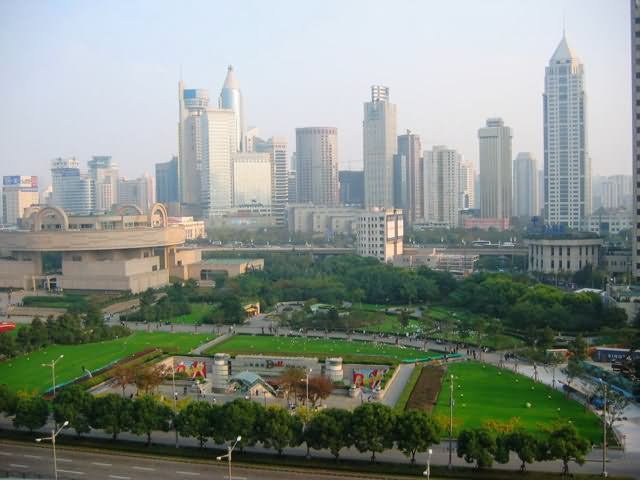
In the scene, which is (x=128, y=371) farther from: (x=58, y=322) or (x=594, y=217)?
(x=594, y=217)

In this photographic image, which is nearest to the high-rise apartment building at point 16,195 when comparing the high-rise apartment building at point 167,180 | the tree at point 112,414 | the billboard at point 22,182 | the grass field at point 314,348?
the billboard at point 22,182

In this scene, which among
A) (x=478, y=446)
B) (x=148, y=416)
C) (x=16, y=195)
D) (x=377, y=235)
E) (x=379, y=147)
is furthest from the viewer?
(x=379, y=147)

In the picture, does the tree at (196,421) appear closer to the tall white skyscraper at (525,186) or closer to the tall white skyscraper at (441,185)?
the tall white skyscraper at (441,185)

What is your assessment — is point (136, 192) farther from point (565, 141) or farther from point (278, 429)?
point (278, 429)

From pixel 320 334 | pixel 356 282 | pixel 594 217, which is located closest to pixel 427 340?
pixel 320 334

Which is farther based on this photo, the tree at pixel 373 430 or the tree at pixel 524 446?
the tree at pixel 373 430

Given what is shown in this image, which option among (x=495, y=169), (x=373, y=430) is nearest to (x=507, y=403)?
(x=373, y=430)
